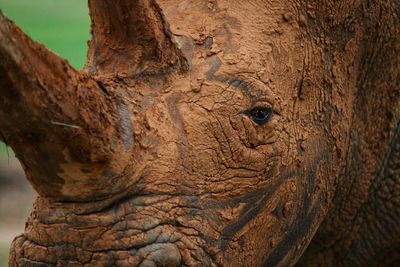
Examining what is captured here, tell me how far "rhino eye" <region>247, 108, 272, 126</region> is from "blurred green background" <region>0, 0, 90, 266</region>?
596 cm

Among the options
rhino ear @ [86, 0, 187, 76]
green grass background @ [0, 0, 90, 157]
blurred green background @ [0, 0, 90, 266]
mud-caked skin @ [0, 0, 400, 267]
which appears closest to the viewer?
mud-caked skin @ [0, 0, 400, 267]

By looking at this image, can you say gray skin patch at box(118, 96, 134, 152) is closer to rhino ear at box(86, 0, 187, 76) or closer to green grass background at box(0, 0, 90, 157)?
rhino ear at box(86, 0, 187, 76)

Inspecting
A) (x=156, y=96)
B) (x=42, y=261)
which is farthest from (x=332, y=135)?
(x=42, y=261)

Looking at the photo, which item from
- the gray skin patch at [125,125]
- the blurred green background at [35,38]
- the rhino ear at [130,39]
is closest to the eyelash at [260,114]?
the rhino ear at [130,39]

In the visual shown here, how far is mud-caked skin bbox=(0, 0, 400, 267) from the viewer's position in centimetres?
321

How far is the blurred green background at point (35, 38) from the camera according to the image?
10.1 m

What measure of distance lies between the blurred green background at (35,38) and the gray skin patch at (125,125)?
6.23 m

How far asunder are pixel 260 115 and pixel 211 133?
23 centimetres

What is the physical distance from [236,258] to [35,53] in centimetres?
122

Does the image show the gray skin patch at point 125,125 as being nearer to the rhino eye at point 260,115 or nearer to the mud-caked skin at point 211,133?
the mud-caked skin at point 211,133

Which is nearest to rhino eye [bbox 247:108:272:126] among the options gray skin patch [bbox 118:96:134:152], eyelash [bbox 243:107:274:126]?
eyelash [bbox 243:107:274:126]

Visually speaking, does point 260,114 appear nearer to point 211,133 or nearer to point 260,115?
point 260,115

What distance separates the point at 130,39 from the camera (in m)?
3.61

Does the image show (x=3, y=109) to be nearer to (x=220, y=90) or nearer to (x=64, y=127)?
(x=64, y=127)
